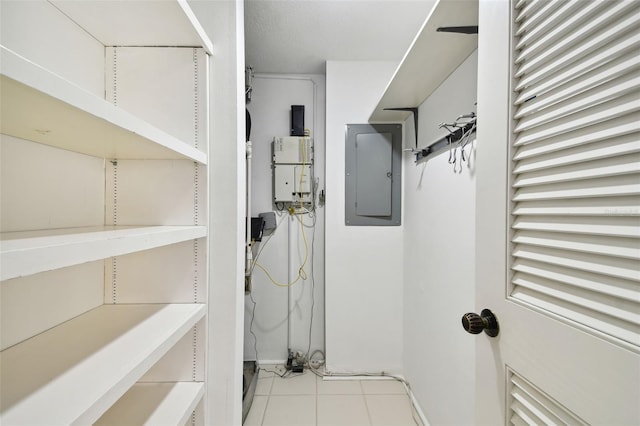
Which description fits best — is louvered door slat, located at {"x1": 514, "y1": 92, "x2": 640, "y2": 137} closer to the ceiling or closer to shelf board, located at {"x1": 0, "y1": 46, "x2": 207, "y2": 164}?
shelf board, located at {"x1": 0, "y1": 46, "x2": 207, "y2": 164}

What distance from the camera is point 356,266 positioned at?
216cm

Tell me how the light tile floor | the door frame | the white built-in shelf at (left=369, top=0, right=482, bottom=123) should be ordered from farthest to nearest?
1. the light tile floor
2. the white built-in shelf at (left=369, top=0, right=482, bottom=123)
3. the door frame

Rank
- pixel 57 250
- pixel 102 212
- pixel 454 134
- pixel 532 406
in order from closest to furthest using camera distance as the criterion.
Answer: pixel 57 250 < pixel 532 406 < pixel 102 212 < pixel 454 134

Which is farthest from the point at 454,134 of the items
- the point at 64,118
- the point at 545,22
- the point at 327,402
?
the point at 327,402

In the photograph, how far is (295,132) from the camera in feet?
7.53

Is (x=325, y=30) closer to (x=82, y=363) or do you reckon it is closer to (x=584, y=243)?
(x=584, y=243)

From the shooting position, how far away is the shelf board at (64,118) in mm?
413

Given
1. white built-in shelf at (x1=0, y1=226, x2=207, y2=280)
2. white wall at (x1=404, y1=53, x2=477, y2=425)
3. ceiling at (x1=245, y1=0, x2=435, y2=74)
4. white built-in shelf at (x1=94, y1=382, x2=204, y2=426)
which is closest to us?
white built-in shelf at (x1=0, y1=226, x2=207, y2=280)

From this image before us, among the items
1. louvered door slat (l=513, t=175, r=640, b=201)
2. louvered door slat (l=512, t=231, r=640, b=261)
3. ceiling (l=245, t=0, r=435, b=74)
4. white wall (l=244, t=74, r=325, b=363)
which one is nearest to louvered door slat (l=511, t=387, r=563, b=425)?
louvered door slat (l=512, t=231, r=640, b=261)

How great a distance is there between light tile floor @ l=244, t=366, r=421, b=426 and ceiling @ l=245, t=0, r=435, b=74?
2.62m

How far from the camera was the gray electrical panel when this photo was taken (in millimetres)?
2148

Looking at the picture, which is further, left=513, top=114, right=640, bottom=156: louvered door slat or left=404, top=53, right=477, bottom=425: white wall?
left=404, top=53, right=477, bottom=425: white wall

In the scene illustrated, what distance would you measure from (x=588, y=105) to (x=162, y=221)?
49.1 inches

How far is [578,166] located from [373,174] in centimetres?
168
